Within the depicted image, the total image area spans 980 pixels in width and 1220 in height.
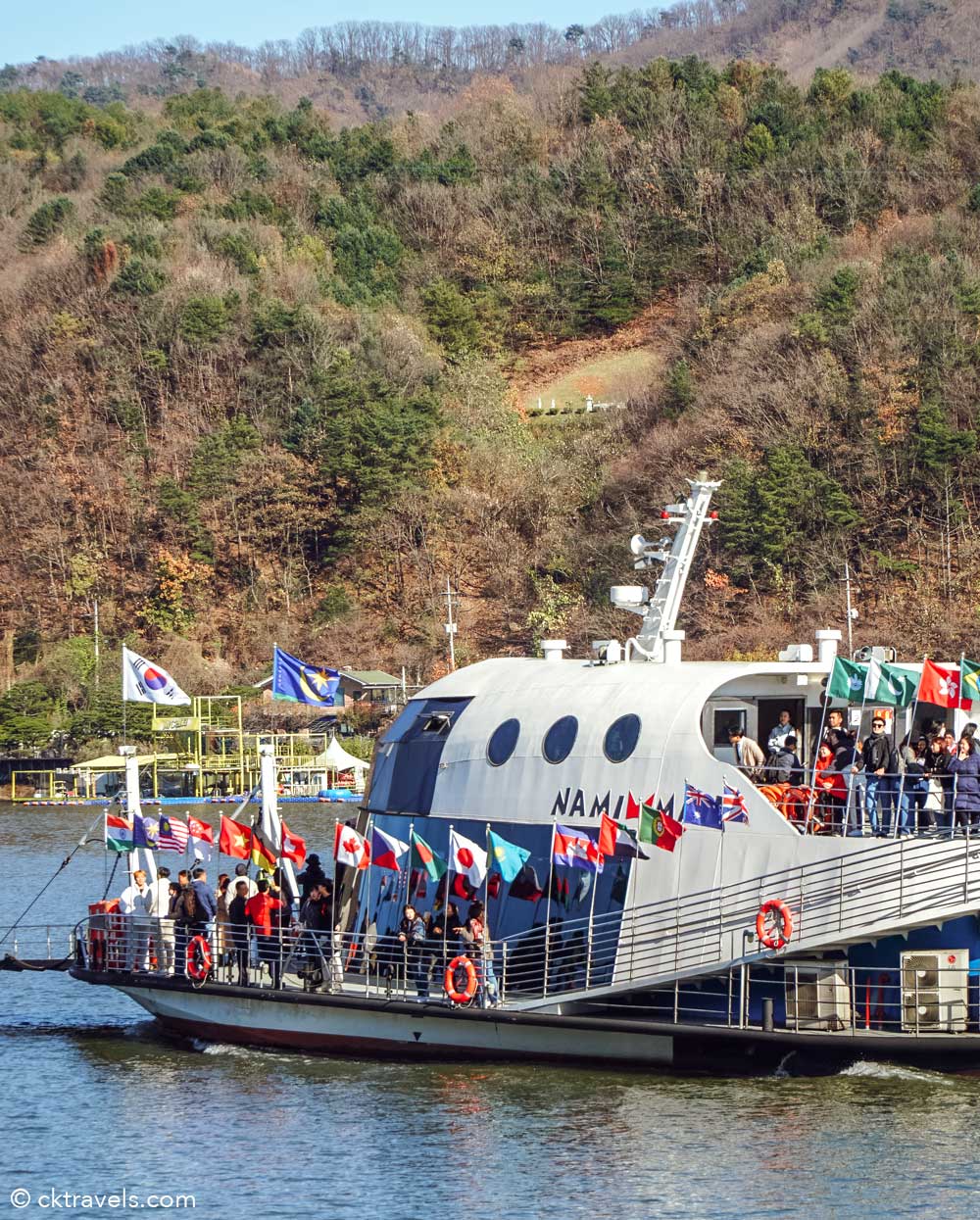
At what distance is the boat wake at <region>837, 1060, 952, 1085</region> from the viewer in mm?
23109

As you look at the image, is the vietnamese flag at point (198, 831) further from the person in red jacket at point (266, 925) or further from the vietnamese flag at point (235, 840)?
the person in red jacket at point (266, 925)

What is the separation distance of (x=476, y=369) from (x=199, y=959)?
334 ft

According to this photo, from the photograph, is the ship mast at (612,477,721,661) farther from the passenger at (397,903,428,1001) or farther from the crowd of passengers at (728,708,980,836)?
the passenger at (397,903,428,1001)

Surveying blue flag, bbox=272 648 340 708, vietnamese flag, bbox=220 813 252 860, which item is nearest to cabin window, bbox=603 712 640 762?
vietnamese flag, bbox=220 813 252 860

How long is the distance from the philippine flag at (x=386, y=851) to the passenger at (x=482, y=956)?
1.34m

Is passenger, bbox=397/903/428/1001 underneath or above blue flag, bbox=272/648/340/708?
underneath

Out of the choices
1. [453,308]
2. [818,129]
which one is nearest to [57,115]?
[453,308]

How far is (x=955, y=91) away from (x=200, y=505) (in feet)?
201

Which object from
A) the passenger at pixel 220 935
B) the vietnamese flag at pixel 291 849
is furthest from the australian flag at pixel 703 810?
the passenger at pixel 220 935

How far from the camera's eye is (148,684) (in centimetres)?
3209

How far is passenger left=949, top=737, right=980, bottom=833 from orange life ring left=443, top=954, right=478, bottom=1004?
6128 millimetres

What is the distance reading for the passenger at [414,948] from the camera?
2506 cm

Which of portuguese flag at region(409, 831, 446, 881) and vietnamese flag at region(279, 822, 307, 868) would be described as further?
vietnamese flag at region(279, 822, 307, 868)

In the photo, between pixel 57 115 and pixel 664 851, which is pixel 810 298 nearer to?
pixel 57 115
